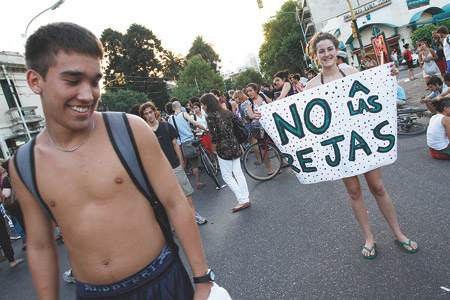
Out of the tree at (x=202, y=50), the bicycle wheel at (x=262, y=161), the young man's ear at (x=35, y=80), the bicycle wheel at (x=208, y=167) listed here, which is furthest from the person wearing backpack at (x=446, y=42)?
the tree at (x=202, y=50)

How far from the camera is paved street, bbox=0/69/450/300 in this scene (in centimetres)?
261

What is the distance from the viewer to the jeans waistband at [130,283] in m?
1.34

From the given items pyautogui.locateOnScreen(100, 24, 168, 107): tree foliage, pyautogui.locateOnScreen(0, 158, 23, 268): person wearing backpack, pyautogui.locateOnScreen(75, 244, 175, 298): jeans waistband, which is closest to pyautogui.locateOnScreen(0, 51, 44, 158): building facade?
pyautogui.locateOnScreen(100, 24, 168, 107): tree foliage

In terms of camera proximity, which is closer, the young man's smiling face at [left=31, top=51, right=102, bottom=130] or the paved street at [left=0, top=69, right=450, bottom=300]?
the young man's smiling face at [left=31, top=51, right=102, bottom=130]

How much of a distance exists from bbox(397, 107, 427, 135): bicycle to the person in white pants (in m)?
3.95

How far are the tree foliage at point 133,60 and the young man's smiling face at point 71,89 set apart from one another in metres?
49.6

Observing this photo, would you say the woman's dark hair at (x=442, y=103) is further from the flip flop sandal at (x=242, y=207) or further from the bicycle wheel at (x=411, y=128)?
the flip flop sandal at (x=242, y=207)

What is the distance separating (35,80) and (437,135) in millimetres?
5535

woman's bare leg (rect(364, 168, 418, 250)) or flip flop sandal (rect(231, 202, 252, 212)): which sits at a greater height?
woman's bare leg (rect(364, 168, 418, 250))

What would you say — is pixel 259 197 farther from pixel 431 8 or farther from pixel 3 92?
A: pixel 431 8

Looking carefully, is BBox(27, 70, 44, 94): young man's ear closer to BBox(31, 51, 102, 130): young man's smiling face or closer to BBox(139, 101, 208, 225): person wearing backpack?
BBox(31, 51, 102, 130): young man's smiling face

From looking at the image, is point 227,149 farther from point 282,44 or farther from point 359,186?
point 282,44

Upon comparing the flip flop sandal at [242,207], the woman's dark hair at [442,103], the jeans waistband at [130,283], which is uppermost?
the jeans waistband at [130,283]

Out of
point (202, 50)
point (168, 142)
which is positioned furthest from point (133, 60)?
point (168, 142)
